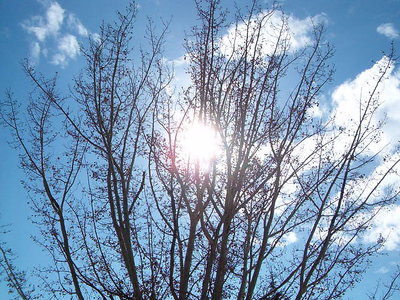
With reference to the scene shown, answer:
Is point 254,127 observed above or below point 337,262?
above

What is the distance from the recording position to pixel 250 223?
816 cm

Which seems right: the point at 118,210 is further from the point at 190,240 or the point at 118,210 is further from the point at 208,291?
the point at 208,291

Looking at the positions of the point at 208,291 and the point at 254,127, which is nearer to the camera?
the point at 208,291

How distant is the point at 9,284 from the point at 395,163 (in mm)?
9994

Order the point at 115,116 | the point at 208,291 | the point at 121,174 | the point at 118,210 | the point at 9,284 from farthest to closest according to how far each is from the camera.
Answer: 1. the point at 9,284
2. the point at 115,116
3. the point at 121,174
4. the point at 118,210
5. the point at 208,291

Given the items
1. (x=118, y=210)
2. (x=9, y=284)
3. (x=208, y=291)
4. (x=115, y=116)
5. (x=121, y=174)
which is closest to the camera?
(x=208, y=291)

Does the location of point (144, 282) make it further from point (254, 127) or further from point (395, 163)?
point (395, 163)

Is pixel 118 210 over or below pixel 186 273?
over

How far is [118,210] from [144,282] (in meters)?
1.64

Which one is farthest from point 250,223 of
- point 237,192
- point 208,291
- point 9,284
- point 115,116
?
point 9,284

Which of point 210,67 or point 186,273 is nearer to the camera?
point 186,273

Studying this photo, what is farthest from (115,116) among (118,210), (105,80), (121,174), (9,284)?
(9,284)

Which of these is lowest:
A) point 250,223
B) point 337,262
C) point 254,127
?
point 337,262

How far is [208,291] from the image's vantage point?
286 inches
